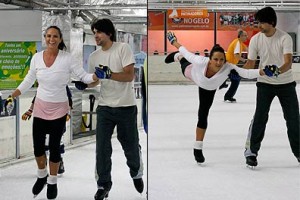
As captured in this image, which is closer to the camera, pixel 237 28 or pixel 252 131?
pixel 237 28

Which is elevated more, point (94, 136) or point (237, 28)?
A: point (237, 28)

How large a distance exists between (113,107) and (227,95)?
20.6 inches

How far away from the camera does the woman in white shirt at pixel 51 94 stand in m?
1.85

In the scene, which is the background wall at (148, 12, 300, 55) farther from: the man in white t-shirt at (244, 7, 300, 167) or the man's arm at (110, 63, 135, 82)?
the man's arm at (110, 63, 135, 82)

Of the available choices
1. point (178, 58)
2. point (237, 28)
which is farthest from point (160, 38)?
point (237, 28)

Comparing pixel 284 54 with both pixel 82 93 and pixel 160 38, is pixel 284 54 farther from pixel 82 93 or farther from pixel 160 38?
pixel 82 93

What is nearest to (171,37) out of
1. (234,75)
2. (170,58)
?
(170,58)

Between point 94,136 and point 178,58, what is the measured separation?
1.51ft

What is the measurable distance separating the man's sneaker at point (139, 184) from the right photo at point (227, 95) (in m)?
0.10

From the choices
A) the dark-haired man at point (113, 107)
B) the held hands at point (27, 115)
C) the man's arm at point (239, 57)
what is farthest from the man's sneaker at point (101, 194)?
the man's arm at point (239, 57)

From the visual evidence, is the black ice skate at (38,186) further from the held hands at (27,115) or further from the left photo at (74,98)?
the held hands at (27,115)

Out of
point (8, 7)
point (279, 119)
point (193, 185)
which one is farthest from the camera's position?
point (279, 119)

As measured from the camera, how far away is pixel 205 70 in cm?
199

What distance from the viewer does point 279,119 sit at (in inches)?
99.0
